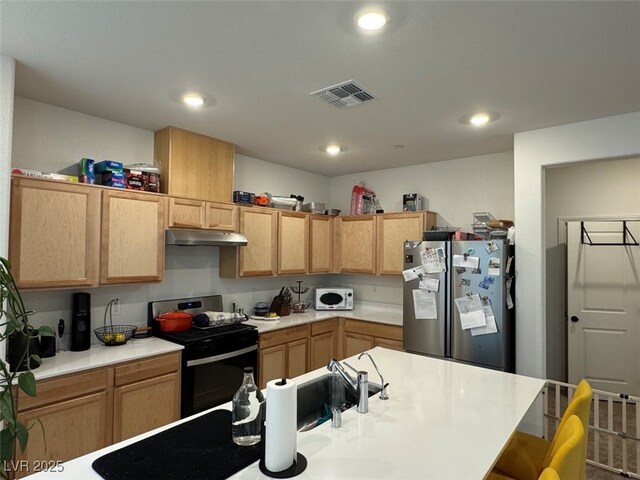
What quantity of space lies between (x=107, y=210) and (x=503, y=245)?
10.2ft

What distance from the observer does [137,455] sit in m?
1.31

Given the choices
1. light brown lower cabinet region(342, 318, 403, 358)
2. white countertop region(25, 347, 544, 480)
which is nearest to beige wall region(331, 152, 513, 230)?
light brown lower cabinet region(342, 318, 403, 358)

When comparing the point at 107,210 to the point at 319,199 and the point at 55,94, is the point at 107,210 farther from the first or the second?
the point at 319,199

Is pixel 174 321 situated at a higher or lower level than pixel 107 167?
lower

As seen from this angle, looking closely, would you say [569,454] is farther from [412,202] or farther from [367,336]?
[412,202]

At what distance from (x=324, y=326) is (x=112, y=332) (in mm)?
2136

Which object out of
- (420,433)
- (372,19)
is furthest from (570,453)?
(372,19)

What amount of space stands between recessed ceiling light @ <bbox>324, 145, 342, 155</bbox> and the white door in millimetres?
2659

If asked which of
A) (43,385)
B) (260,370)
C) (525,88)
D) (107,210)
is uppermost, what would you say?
(525,88)

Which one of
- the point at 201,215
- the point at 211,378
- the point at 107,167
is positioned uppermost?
the point at 107,167

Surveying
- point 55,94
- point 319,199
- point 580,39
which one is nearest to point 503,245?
point 580,39

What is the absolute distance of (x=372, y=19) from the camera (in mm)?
1664

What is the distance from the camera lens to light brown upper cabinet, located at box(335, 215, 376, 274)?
14.5 feet

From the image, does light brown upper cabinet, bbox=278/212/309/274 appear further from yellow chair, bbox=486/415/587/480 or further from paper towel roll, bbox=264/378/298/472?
yellow chair, bbox=486/415/587/480
